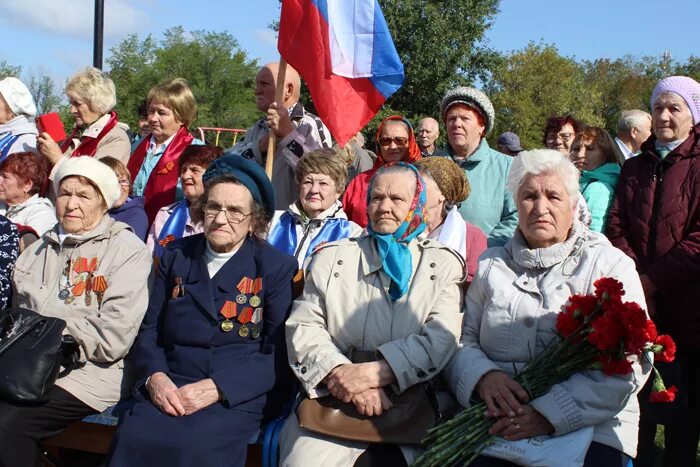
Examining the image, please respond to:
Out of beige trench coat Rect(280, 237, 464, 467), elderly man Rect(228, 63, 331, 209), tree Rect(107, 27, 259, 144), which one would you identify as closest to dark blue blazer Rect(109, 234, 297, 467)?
beige trench coat Rect(280, 237, 464, 467)

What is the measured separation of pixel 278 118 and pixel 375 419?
8.67ft

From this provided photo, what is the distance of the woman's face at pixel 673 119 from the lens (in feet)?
15.4

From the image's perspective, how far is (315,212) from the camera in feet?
16.8

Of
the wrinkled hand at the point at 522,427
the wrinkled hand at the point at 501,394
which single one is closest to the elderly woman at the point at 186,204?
the wrinkled hand at the point at 501,394

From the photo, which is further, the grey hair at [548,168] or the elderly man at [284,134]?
the elderly man at [284,134]

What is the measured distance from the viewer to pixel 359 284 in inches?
152

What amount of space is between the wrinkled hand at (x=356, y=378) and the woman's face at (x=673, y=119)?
2494 millimetres

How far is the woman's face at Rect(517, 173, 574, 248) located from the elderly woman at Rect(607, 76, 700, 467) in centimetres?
105

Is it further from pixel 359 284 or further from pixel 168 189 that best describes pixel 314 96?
pixel 359 284

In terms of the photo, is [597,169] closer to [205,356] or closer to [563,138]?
[563,138]

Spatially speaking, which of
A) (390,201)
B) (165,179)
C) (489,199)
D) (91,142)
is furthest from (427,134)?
(390,201)

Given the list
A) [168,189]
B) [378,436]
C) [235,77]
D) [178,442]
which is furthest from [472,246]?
[235,77]

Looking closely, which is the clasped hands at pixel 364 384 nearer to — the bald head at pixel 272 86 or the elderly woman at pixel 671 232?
the elderly woman at pixel 671 232

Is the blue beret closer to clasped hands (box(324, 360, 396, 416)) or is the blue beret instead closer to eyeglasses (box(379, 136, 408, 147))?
clasped hands (box(324, 360, 396, 416))
